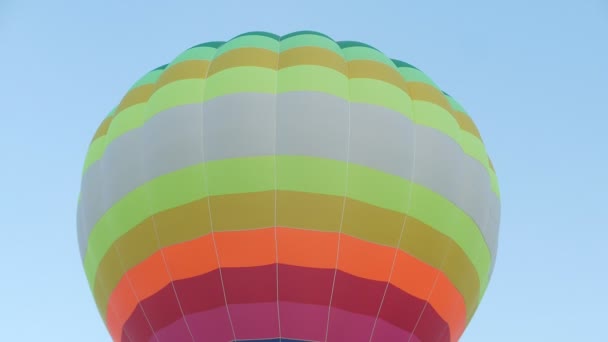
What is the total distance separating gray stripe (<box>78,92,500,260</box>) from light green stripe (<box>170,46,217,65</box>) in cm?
90

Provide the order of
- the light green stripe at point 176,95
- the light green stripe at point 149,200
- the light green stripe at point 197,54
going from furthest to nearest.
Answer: the light green stripe at point 197,54 → the light green stripe at point 176,95 → the light green stripe at point 149,200

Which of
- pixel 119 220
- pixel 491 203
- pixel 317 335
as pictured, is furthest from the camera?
pixel 491 203

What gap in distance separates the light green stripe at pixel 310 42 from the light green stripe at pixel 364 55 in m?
0.10

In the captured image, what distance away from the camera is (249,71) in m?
10.5

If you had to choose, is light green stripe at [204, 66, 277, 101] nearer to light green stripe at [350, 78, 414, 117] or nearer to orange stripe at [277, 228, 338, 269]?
light green stripe at [350, 78, 414, 117]

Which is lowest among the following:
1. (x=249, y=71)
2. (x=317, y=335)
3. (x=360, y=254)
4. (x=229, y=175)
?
(x=317, y=335)

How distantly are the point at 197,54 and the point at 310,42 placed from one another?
1.20 m

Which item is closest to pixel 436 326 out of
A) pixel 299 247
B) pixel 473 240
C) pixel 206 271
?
pixel 473 240

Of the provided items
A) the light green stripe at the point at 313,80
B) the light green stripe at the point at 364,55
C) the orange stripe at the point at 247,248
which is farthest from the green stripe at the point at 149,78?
the orange stripe at the point at 247,248

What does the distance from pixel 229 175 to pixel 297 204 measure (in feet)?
2.27

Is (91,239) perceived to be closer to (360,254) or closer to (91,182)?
(91,182)

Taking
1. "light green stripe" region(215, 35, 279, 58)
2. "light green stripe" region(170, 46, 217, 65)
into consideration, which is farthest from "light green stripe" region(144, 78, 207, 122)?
"light green stripe" region(215, 35, 279, 58)

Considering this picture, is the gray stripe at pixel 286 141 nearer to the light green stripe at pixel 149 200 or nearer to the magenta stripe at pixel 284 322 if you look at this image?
the light green stripe at pixel 149 200

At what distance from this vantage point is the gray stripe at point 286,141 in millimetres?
9945
